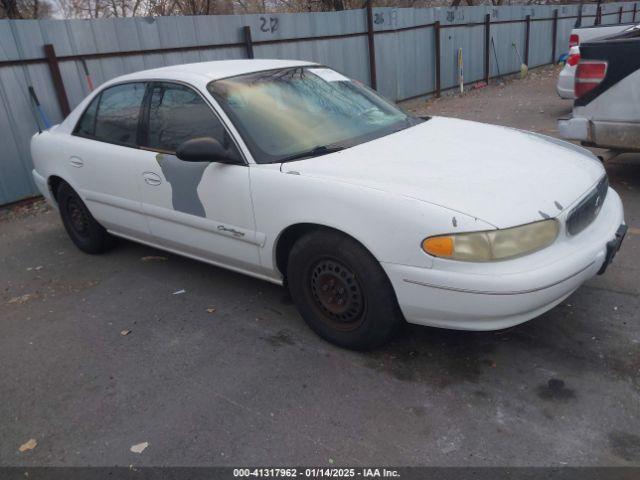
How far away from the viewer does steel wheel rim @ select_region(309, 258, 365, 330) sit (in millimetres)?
2951

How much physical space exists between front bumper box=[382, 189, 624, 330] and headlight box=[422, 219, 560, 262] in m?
0.04

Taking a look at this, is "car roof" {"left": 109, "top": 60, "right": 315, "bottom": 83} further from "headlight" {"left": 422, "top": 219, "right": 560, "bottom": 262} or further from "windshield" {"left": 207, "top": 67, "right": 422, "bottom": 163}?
"headlight" {"left": 422, "top": 219, "right": 560, "bottom": 262}

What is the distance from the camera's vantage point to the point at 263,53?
9469 mm

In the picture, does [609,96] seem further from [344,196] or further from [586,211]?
[344,196]

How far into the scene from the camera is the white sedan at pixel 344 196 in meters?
2.58

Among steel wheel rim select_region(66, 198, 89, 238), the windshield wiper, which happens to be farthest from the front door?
steel wheel rim select_region(66, 198, 89, 238)

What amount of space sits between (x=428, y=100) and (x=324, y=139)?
10414mm

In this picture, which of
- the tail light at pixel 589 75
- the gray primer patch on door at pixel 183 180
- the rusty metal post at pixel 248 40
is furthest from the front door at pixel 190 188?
the rusty metal post at pixel 248 40

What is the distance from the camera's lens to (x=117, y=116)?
170 inches

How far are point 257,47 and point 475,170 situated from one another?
24.0 ft

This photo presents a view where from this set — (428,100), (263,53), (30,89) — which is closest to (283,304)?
(30,89)

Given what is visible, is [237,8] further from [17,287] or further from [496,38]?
[17,287]

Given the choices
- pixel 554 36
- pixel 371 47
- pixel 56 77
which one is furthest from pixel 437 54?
pixel 56 77

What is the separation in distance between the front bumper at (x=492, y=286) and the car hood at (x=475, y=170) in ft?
0.71
